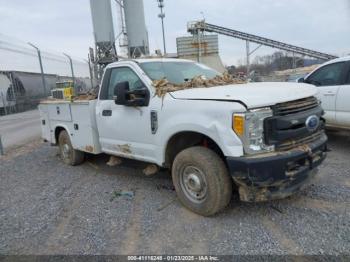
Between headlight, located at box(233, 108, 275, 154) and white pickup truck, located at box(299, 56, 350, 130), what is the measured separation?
3.48 metres

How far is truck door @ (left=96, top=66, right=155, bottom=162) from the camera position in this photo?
14.1ft

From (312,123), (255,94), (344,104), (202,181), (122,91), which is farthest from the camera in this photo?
(344,104)

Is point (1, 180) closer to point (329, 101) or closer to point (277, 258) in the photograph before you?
point (277, 258)

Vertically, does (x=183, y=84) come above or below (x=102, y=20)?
below

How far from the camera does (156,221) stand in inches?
145

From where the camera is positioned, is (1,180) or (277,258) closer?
(277,258)

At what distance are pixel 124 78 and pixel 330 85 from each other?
428 centimetres

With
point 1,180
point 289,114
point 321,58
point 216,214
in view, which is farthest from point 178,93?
point 321,58

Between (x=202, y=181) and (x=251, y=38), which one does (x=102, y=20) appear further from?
(x=251, y=38)

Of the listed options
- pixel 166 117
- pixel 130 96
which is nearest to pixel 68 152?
pixel 130 96

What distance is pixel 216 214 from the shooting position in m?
3.72

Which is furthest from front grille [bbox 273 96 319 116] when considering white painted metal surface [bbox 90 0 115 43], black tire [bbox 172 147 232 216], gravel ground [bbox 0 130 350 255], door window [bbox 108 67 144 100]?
white painted metal surface [bbox 90 0 115 43]

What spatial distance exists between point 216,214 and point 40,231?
2.18 m

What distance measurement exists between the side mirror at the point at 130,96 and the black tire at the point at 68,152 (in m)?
2.54
